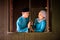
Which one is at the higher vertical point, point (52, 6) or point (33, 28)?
point (52, 6)

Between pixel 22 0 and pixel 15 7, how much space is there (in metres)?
0.34

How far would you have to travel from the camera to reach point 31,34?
7.64 meters

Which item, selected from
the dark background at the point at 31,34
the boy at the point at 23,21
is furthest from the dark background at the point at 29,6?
the dark background at the point at 31,34

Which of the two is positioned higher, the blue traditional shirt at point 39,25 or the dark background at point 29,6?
the dark background at point 29,6

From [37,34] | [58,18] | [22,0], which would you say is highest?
[22,0]

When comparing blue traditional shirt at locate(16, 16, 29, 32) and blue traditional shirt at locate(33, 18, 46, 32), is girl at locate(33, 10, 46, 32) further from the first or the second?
blue traditional shirt at locate(16, 16, 29, 32)

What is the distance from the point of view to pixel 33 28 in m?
7.61

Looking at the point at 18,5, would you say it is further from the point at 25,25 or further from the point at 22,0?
the point at 25,25

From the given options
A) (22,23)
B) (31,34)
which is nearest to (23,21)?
(22,23)

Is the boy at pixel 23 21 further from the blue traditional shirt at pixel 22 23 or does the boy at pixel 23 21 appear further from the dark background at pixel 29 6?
the dark background at pixel 29 6

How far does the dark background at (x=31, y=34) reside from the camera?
7.60 m

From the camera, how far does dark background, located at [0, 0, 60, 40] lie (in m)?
7.60

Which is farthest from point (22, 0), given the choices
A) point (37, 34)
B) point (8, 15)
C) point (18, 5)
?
point (37, 34)

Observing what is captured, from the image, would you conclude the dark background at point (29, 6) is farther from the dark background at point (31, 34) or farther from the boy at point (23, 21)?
the dark background at point (31, 34)
